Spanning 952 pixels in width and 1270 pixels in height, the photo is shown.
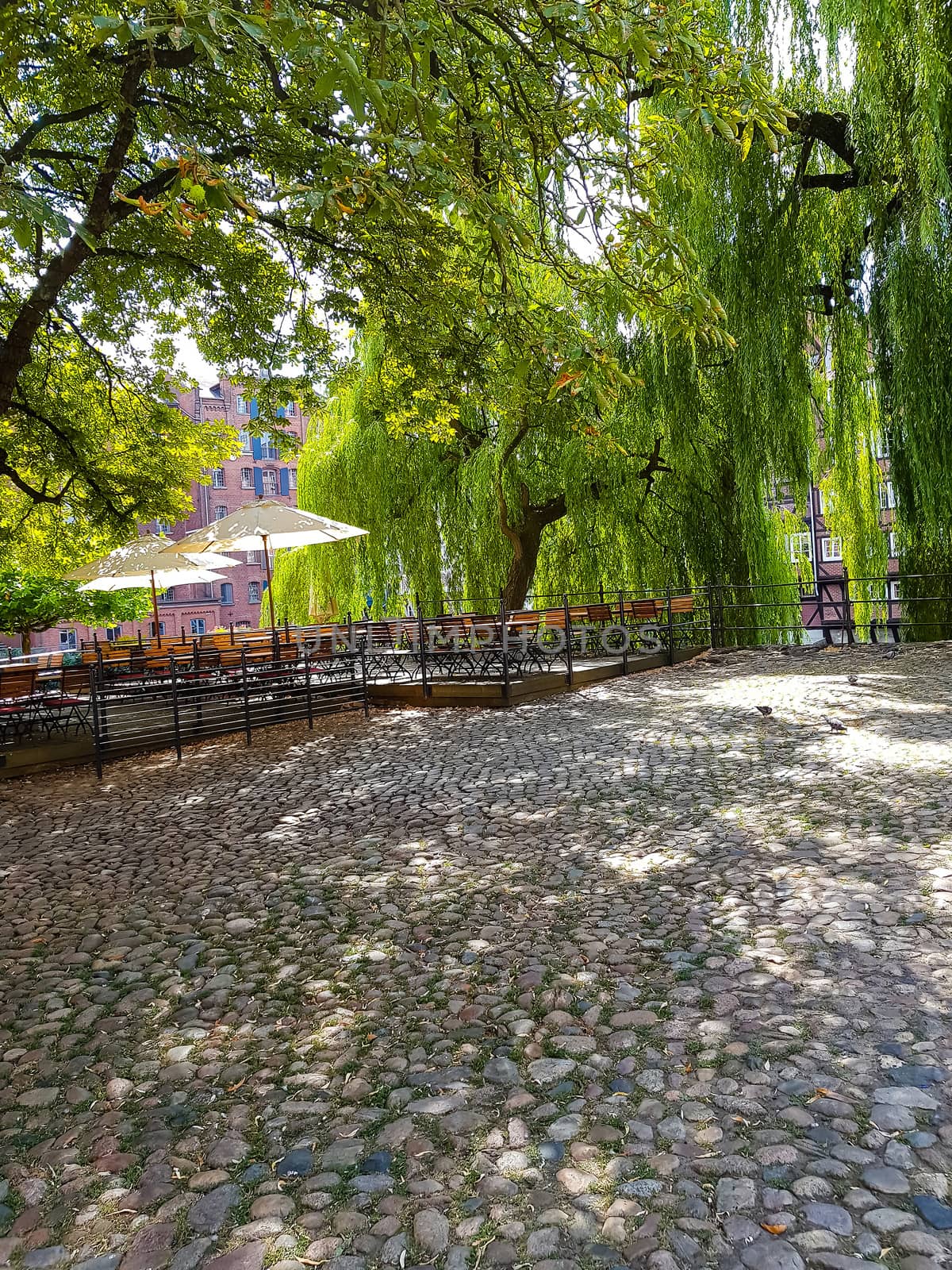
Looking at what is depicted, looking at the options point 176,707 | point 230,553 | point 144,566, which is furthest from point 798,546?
point 230,553

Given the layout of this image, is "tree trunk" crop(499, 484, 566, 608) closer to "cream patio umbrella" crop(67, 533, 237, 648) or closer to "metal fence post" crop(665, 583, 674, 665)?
"metal fence post" crop(665, 583, 674, 665)

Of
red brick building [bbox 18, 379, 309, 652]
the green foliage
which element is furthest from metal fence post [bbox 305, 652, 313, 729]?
red brick building [bbox 18, 379, 309, 652]

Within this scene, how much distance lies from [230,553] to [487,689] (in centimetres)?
4439

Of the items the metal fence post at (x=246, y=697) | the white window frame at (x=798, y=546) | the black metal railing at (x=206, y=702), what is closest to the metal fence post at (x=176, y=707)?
the black metal railing at (x=206, y=702)

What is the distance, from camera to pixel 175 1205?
2.48 meters

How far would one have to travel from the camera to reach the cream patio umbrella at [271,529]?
13.2 meters

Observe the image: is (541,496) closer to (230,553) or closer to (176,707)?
(176,707)

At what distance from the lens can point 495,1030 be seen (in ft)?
11.1

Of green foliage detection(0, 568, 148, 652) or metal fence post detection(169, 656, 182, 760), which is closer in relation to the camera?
metal fence post detection(169, 656, 182, 760)

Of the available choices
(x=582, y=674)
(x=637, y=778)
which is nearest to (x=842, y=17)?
(x=582, y=674)

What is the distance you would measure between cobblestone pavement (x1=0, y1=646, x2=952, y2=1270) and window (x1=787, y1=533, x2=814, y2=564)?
11.7m

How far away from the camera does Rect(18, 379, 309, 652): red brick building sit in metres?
50.6

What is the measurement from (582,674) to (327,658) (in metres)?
4.57

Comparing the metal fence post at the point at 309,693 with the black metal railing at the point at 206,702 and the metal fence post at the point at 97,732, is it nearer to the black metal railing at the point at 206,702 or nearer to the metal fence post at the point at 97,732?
the black metal railing at the point at 206,702
